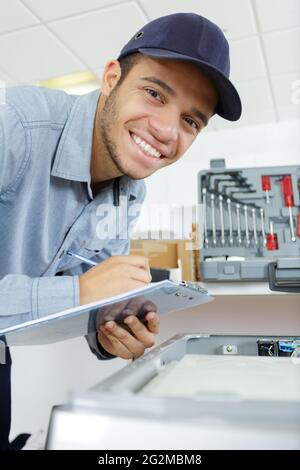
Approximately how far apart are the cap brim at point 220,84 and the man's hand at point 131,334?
0.40 meters

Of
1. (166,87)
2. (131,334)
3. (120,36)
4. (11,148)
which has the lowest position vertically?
(131,334)

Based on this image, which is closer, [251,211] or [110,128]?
[110,128]

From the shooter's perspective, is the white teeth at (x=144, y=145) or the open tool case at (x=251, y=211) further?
the open tool case at (x=251, y=211)

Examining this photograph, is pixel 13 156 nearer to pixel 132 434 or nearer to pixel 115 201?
pixel 115 201

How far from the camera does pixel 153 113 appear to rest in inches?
28.4

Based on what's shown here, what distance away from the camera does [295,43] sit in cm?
231

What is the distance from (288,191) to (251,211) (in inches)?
4.5

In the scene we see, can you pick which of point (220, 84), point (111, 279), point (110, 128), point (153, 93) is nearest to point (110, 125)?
point (110, 128)

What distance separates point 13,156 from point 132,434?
51 cm

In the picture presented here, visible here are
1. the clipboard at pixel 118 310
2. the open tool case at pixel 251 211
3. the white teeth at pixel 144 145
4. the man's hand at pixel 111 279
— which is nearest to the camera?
the clipboard at pixel 118 310

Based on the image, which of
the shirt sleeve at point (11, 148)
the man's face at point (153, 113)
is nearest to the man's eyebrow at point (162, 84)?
the man's face at point (153, 113)

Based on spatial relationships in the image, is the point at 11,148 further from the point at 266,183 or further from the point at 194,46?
the point at 266,183

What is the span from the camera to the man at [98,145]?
0.61 m

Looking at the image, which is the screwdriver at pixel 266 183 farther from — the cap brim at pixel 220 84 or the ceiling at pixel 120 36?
the ceiling at pixel 120 36
